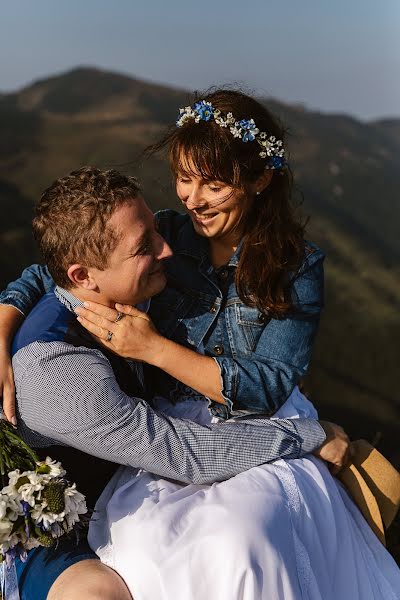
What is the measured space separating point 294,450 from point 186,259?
99cm

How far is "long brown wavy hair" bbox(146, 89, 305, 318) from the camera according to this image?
3166mm

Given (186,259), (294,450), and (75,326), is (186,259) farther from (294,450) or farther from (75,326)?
(294,450)

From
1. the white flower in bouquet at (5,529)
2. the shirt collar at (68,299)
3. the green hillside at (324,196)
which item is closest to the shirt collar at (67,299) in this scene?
the shirt collar at (68,299)

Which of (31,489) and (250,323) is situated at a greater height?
(250,323)

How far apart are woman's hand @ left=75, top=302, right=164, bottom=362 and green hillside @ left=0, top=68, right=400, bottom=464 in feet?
11.0

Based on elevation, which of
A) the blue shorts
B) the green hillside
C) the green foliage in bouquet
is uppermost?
the green foliage in bouquet

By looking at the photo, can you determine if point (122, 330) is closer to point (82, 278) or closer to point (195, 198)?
point (82, 278)

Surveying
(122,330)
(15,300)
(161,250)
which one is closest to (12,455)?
(122,330)

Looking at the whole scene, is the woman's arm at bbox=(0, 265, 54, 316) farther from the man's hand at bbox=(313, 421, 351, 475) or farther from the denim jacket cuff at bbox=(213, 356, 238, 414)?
the man's hand at bbox=(313, 421, 351, 475)

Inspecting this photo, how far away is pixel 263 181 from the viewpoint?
3389 millimetres

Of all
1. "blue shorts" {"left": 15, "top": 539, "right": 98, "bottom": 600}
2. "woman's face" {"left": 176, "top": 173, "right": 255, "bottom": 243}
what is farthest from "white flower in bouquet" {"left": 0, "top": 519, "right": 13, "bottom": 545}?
"woman's face" {"left": 176, "top": 173, "right": 255, "bottom": 243}

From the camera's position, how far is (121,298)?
117 inches

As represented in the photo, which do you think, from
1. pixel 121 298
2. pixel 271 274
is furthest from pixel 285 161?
pixel 121 298

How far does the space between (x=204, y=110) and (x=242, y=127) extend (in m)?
0.18
